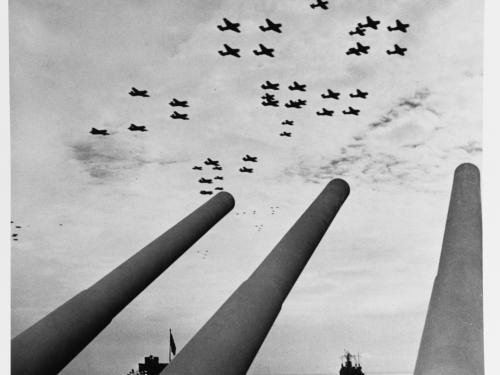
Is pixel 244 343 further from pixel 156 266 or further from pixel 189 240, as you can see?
pixel 189 240

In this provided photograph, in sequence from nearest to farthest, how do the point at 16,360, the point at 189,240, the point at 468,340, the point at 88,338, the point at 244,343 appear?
1. the point at 468,340
2. the point at 244,343
3. the point at 16,360
4. the point at 88,338
5. the point at 189,240

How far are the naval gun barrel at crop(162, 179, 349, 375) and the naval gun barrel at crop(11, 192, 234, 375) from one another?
3310mm

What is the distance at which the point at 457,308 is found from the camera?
6.77m

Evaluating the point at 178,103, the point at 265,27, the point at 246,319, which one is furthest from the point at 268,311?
the point at 178,103

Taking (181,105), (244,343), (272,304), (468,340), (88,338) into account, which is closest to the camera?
(468,340)

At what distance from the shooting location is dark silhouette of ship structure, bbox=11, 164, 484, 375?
6340 mm

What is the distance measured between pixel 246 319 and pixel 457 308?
3.50 meters

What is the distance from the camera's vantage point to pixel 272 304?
408 inches

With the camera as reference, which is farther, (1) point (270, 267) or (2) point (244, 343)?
(1) point (270, 267)

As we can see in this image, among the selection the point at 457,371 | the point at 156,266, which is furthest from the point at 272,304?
the point at 156,266

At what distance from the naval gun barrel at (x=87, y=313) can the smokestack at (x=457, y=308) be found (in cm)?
644

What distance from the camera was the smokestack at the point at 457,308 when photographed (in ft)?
18.8

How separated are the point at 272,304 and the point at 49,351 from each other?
4204 millimetres

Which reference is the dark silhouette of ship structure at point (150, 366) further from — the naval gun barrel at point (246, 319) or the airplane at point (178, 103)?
the naval gun barrel at point (246, 319)
